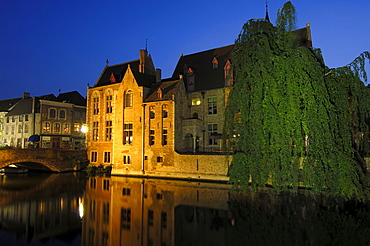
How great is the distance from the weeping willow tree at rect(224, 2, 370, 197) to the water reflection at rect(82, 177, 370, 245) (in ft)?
5.46

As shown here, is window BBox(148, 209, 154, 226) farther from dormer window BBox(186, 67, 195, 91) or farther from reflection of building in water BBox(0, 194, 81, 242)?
dormer window BBox(186, 67, 195, 91)

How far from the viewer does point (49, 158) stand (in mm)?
34406

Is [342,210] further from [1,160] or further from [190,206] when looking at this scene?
[1,160]

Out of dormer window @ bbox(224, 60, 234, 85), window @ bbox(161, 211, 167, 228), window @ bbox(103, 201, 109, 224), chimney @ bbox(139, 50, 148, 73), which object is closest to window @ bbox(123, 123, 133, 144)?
chimney @ bbox(139, 50, 148, 73)

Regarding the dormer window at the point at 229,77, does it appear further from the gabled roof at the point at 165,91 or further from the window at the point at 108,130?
the window at the point at 108,130

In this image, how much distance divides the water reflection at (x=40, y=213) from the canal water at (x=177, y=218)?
4 cm

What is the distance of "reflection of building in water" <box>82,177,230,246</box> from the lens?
11.9 meters

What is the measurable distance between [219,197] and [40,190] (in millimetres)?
15382

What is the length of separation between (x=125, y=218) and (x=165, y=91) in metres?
18.4

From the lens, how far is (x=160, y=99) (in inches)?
1196

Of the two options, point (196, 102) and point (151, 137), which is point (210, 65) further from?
point (151, 137)

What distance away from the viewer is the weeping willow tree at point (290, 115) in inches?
405

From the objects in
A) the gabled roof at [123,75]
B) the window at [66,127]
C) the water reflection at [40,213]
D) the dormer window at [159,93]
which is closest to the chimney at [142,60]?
the gabled roof at [123,75]

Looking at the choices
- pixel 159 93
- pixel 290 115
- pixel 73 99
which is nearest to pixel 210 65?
pixel 159 93
